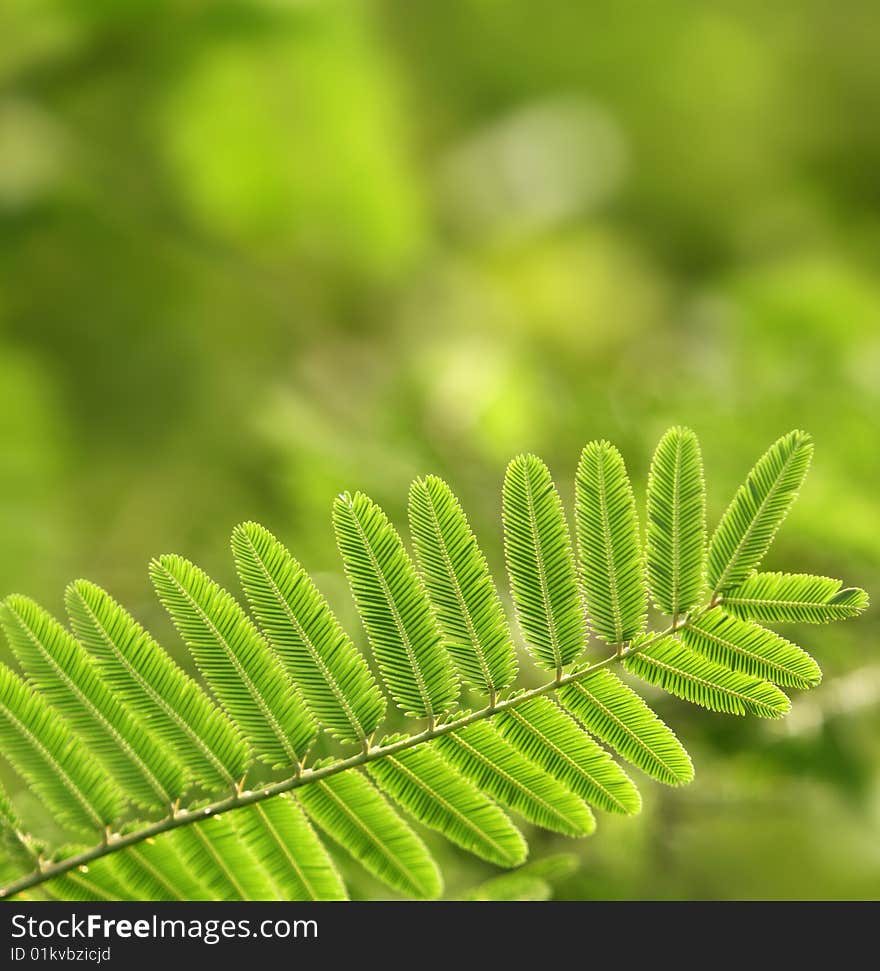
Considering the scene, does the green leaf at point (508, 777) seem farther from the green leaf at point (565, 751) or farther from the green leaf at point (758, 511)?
the green leaf at point (758, 511)

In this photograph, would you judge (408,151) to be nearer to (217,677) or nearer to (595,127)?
(595,127)

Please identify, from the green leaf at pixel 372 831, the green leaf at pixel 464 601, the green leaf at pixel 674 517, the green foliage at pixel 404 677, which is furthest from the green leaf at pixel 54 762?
the green leaf at pixel 674 517

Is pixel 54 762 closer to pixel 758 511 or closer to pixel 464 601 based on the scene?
pixel 464 601

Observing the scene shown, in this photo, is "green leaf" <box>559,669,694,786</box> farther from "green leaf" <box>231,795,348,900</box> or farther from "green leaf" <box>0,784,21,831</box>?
"green leaf" <box>0,784,21,831</box>

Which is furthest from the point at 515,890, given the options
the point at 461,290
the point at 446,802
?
the point at 461,290

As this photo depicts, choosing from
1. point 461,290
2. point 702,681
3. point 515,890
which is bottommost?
point 515,890

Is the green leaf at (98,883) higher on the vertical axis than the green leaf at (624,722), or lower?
lower
